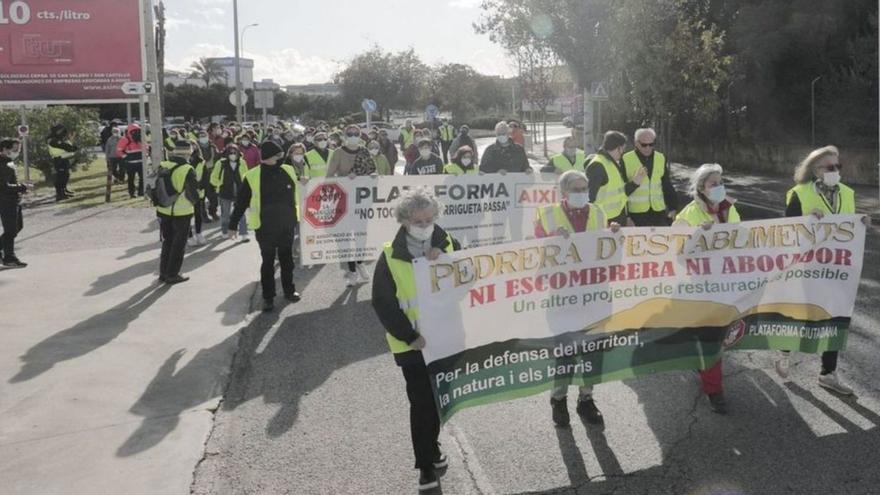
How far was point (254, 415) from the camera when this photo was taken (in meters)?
5.99

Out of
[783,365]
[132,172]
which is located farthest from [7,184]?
[783,365]

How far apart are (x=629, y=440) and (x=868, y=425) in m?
1.58

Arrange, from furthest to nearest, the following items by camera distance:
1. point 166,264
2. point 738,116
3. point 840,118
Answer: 1. point 738,116
2. point 840,118
3. point 166,264

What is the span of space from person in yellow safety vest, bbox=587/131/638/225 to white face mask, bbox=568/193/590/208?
7.13 ft

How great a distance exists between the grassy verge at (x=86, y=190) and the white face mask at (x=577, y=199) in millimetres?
15202

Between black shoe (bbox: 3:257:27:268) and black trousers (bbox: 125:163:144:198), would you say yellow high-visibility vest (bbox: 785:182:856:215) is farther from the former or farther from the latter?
black trousers (bbox: 125:163:144:198)

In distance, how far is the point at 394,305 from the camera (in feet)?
15.0

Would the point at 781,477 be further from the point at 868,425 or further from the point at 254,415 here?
the point at 254,415

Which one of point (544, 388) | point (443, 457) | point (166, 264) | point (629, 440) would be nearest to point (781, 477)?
point (629, 440)

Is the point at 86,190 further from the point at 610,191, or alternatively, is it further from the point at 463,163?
the point at 610,191

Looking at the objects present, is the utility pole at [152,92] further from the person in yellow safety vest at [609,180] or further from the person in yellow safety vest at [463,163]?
the person in yellow safety vest at [609,180]

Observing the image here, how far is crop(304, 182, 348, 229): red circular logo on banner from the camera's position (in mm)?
10211

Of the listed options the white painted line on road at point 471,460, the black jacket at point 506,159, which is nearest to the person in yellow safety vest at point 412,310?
the white painted line on road at point 471,460

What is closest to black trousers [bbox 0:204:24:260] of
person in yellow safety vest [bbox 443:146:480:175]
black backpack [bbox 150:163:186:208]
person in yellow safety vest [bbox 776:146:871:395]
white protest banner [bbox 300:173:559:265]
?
black backpack [bbox 150:163:186:208]
